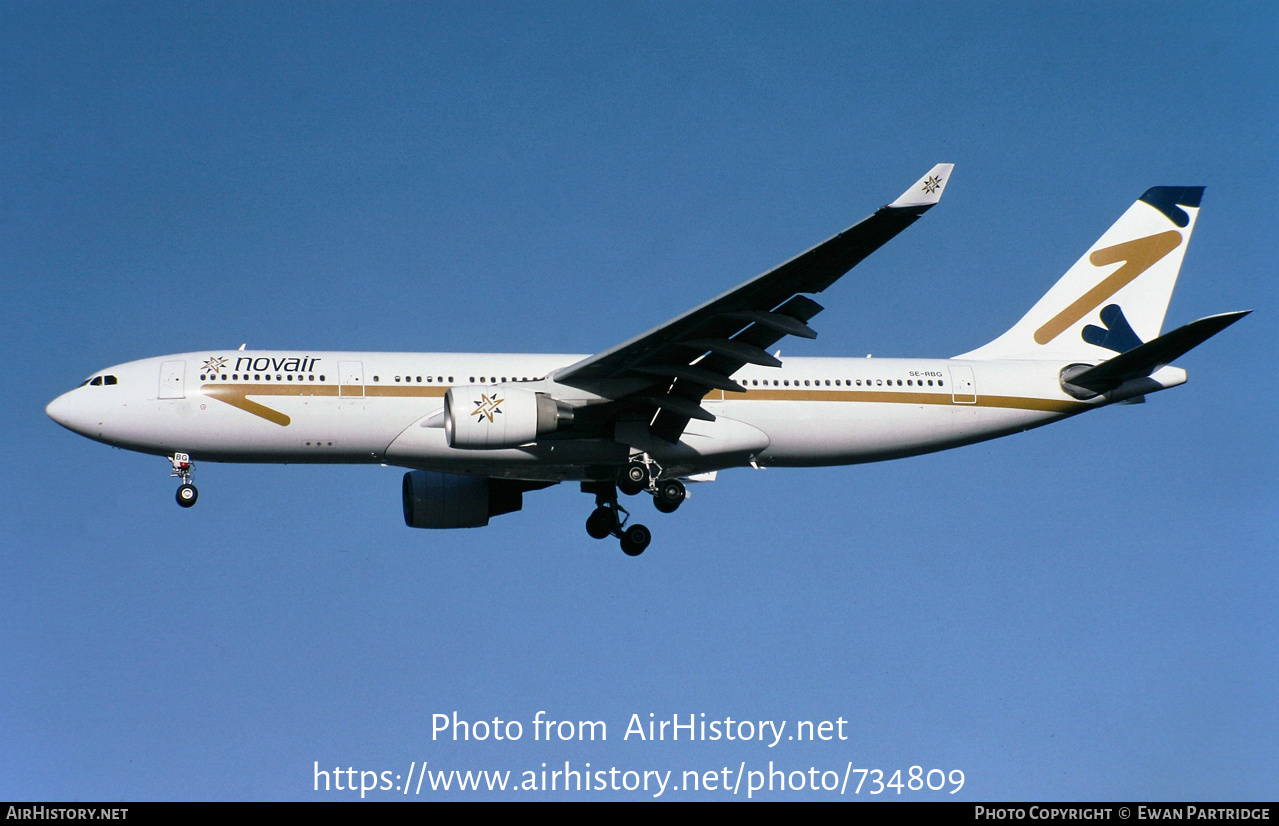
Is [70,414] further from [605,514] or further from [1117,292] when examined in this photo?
[1117,292]

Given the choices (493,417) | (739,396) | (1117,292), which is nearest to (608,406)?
(493,417)

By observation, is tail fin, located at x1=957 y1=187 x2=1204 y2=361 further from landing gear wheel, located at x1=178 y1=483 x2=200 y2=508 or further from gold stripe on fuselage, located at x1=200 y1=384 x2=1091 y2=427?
landing gear wheel, located at x1=178 y1=483 x2=200 y2=508

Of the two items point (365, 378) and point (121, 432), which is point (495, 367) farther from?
point (121, 432)

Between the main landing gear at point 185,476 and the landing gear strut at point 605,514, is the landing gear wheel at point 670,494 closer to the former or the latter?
the landing gear strut at point 605,514

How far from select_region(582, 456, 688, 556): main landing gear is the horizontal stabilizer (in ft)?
32.9

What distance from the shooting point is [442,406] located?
99.6 ft

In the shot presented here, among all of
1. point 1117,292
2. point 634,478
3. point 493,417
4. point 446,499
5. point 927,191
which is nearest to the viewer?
point 927,191

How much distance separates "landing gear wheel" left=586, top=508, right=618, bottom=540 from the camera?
34.0 meters

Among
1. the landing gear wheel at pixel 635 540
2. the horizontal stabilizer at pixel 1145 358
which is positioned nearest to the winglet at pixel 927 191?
the horizontal stabilizer at pixel 1145 358

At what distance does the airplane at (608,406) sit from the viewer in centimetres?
2844

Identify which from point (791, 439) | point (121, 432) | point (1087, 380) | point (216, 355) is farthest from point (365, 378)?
point (1087, 380)

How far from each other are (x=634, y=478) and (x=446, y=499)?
573cm

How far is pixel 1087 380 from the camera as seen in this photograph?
108 feet
